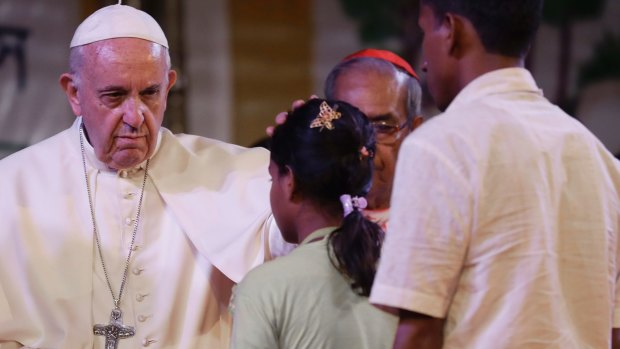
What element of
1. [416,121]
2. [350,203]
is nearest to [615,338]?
[350,203]

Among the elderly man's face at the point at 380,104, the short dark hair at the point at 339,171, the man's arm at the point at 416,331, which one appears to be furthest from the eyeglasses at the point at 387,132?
the man's arm at the point at 416,331

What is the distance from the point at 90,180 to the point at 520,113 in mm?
1838

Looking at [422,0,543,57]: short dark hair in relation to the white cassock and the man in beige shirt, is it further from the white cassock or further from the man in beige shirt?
the white cassock

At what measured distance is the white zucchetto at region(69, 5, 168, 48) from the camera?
371 centimetres

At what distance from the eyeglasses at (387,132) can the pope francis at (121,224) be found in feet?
1.41

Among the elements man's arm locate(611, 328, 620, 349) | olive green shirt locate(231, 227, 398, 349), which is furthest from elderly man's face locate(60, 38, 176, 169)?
man's arm locate(611, 328, 620, 349)

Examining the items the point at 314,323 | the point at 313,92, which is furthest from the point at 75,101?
the point at 313,92

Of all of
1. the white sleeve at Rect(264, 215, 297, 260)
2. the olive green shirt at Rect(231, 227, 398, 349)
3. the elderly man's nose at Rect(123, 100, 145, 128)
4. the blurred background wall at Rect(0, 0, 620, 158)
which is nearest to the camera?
the olive green shirt at Rect(231, 227, 398, 349)

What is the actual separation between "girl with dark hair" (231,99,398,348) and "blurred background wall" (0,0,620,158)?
3.86 m

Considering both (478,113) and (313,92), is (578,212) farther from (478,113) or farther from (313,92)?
(313,92)

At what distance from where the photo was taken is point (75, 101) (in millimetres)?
3779

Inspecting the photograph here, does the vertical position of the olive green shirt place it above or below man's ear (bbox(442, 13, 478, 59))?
below

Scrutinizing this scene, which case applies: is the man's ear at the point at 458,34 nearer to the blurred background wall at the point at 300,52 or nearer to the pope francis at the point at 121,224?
the pope francis at the point at 121,224

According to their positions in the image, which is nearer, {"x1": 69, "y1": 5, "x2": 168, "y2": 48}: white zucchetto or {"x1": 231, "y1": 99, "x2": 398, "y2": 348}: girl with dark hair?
{"x1": 231, "y1": 99, "x2": 398, "y2": 348}: girl with dark hair
